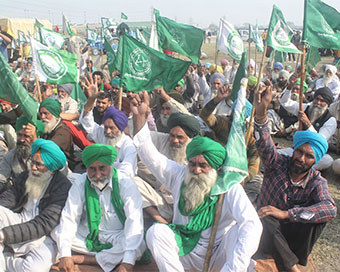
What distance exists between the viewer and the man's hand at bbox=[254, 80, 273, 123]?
3168 millimetres

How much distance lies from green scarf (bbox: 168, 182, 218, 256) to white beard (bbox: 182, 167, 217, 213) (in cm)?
4

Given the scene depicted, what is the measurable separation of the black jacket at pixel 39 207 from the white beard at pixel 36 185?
0.05 meters

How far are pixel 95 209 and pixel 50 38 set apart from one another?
627 cm

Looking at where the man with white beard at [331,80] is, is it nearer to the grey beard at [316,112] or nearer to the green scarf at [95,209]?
the grey beard at [316,112]

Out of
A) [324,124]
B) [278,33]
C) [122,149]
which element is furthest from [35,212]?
[324,124]

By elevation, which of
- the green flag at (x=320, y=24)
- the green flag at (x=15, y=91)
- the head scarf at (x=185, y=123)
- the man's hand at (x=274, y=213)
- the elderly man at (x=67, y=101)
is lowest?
the man's hand at (x=274, y=213)

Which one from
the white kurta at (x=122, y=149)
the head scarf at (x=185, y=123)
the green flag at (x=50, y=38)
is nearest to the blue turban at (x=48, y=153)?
the white kurta at (x=122, y=149)

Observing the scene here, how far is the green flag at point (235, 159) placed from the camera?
2.85m

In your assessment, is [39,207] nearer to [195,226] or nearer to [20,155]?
[20,155]

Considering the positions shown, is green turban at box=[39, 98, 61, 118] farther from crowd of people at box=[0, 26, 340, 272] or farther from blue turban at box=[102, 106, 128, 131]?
crowd of people at box=[0, 26, 340, 272]

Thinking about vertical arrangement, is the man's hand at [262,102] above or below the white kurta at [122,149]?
above

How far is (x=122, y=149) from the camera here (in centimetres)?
415

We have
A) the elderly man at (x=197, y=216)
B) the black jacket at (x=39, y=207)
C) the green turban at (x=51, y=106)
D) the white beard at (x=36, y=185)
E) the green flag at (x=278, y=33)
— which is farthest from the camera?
the green turban at (x=51, y=106)

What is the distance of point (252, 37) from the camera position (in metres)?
11.8
